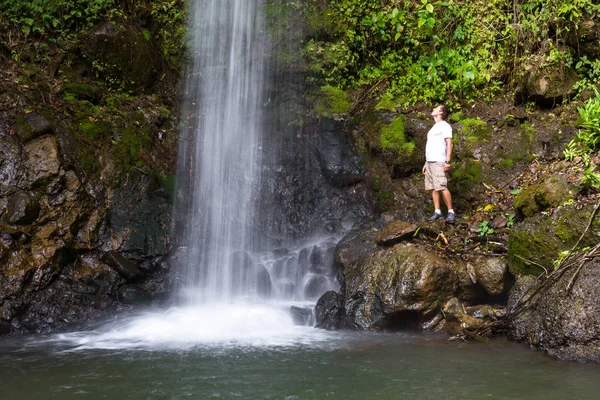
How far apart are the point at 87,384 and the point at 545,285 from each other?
5.35 metres

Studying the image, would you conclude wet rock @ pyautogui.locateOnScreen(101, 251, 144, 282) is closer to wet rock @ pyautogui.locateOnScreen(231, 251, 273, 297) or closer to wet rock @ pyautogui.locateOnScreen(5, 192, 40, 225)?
wet rock @ pyautogui.locateOnScreen(5, 192, 40, 225)

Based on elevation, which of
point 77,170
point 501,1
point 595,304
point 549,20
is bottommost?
point 595,304

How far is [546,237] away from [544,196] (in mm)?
747

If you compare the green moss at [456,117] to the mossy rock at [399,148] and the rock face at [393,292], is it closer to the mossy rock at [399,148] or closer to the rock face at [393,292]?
the mossy rock at [399,148]

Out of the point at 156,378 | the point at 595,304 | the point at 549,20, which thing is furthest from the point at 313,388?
the point at 549,20

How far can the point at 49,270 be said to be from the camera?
25.8ft

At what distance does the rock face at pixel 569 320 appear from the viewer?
5.54m

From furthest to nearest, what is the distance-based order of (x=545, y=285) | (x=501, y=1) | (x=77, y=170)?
(x=501, y=1), (x=77, y=170), (x=545, y=285)

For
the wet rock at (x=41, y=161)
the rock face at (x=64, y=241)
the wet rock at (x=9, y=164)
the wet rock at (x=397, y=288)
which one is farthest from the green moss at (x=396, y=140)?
the wet rock at (x=9, y=164)

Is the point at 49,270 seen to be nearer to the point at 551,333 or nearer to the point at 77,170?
the point at 77,170

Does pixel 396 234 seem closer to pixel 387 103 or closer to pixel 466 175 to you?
pixel 466 175

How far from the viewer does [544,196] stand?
7.17 metres

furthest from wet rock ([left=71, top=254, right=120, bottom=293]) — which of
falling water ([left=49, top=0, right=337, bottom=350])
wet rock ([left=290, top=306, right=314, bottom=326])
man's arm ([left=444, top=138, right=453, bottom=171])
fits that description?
man's arm ([left=444, top=138, right=453, bottom=171])

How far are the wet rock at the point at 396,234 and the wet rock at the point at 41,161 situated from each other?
5.50 metres
